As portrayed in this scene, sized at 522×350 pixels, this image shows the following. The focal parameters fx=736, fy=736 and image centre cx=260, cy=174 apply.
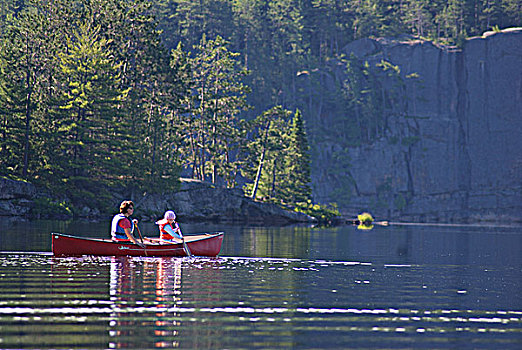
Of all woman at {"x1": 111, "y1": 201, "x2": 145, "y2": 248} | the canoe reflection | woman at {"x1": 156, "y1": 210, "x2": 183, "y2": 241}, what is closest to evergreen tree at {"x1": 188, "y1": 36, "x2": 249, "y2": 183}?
woman at {"x1": 156, "y1": 210, "x2": 183, "y2": 241}

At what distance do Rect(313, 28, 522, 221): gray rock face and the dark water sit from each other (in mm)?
94438

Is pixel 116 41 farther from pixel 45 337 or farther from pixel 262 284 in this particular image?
pixel 45 337

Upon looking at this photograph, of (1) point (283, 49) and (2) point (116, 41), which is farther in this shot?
(1) point (283, 49)

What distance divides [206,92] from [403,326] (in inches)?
2976

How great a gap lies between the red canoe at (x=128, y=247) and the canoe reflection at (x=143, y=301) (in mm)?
739

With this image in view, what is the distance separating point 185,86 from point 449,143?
55.6m

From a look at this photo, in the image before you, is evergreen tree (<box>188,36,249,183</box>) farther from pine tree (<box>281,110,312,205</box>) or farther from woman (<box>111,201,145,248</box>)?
woman (<box>111,201,145,248</box>)

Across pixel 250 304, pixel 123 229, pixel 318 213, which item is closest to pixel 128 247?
pixel 123 229

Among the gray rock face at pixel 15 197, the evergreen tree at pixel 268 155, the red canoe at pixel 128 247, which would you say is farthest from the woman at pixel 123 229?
the evergreen tree at pixel 268 155

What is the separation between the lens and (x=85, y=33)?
72.2 metres

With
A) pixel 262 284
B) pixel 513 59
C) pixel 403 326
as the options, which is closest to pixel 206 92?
pixel 513 59

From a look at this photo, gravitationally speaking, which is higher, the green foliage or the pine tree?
the pine tree

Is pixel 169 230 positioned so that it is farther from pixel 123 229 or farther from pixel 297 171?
pixel 297 171

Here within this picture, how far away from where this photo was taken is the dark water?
1211cm
